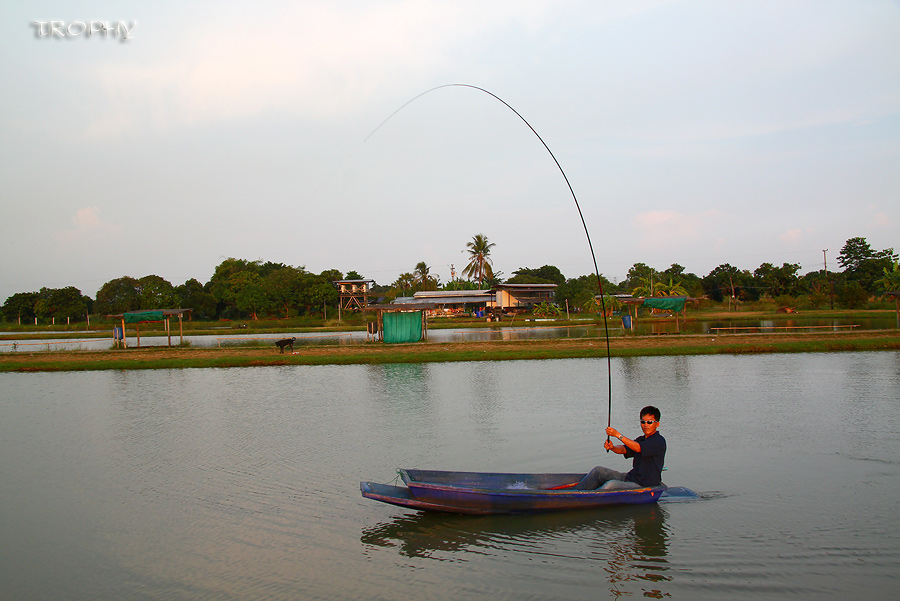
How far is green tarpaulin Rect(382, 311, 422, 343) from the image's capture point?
100 ft

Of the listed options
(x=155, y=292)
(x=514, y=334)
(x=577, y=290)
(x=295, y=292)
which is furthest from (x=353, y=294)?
(x=514, y=334)

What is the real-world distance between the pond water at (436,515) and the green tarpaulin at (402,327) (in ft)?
47.3

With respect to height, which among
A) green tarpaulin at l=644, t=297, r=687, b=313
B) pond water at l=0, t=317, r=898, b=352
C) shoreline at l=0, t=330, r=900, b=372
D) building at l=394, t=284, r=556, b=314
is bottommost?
shoreline at l=0, t=330, r=900, b=372

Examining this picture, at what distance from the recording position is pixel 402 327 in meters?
30.7

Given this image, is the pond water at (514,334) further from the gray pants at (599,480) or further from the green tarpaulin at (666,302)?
the gray pants at (599,480)

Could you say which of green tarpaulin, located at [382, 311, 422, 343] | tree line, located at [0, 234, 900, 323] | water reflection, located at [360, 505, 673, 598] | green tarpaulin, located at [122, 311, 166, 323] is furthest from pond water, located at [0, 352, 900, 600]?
tree line, located at [0, 234, 900, 323]

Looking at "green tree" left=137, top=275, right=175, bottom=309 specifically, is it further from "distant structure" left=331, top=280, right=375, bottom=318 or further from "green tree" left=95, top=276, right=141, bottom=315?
"distant structure" left=331, top=280, right=375, bottom=318

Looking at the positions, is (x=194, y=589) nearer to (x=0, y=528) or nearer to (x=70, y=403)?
(x=0, y=528)

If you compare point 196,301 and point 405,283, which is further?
point 405,283

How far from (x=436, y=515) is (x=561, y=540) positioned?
4.76ft

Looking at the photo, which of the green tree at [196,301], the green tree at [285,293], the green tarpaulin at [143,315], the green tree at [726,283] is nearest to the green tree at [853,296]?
the green tree at [726,283]

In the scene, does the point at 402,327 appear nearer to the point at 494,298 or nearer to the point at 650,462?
the point at 650,462

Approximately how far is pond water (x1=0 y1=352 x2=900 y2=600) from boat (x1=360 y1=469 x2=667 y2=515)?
0.19 m

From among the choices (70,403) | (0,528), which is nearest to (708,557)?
(0,528)
